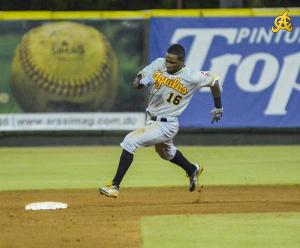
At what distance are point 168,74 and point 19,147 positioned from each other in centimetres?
777


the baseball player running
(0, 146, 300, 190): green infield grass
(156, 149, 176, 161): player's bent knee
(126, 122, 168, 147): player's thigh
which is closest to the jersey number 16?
the baseball player running

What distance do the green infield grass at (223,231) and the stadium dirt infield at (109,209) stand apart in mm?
192

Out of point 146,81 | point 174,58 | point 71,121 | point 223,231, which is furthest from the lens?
point 71,121

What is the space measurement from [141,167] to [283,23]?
4810 millimetres

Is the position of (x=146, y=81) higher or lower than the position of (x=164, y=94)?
higher

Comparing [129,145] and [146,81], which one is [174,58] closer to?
[146,81]

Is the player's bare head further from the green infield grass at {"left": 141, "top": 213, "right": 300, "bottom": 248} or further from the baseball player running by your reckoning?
the green infield grass at {"left": 141, "top": 213, "right": 300, "bottom": 248}

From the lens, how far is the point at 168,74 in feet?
32.4

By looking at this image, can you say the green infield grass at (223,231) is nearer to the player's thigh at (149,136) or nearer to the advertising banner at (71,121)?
the player's thigh at (149,136)

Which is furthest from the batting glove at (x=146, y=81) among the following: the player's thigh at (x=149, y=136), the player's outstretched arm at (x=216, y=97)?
the player's outstretched arm at (x=216, y=97)

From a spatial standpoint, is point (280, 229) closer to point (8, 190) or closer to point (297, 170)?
point (8, 190)

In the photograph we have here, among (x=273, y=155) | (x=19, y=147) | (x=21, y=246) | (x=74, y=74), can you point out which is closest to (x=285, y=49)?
(x=273, y=155)

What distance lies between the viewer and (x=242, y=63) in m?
17.2

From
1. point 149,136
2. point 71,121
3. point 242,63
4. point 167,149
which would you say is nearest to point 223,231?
point 149,136
